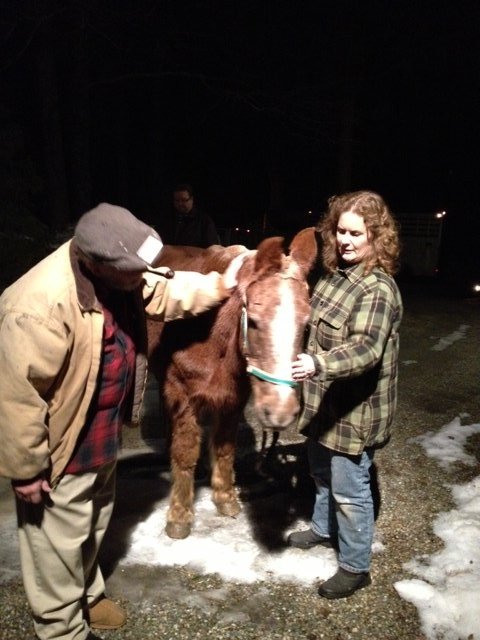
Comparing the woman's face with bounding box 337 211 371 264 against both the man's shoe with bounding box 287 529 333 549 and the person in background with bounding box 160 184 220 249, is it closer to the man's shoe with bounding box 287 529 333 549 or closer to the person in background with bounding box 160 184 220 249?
the man's shoe with bounding box 287 529 333 549

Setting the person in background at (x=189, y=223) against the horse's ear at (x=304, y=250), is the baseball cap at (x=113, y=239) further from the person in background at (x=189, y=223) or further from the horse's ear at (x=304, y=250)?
the person in background at (x=189, y=223)

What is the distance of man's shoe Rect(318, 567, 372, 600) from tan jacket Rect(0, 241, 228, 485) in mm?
1777

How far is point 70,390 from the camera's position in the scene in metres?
2.11

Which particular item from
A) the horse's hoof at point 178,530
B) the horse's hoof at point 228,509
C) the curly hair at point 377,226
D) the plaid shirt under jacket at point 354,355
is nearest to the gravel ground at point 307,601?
the horse's hoof at point 178,530

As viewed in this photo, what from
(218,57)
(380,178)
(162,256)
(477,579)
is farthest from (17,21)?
(380,178)

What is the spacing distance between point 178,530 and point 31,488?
162 cm

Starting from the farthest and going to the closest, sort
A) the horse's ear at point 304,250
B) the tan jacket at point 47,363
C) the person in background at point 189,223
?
the person in background at point 189,223
the horse's ear at point 304,250
the tan jacket at point 47,363

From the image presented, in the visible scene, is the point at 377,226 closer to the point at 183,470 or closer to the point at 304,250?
the point at 304,250

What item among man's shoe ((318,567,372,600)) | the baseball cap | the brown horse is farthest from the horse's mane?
man's shoe ((318,567,372,600))

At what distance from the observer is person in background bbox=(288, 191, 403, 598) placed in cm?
245

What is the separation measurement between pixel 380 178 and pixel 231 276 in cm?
1972

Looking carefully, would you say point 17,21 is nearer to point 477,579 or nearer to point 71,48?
point 71,48

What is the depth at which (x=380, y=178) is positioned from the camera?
2080 centimetres

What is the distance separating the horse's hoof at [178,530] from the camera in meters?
3.46
